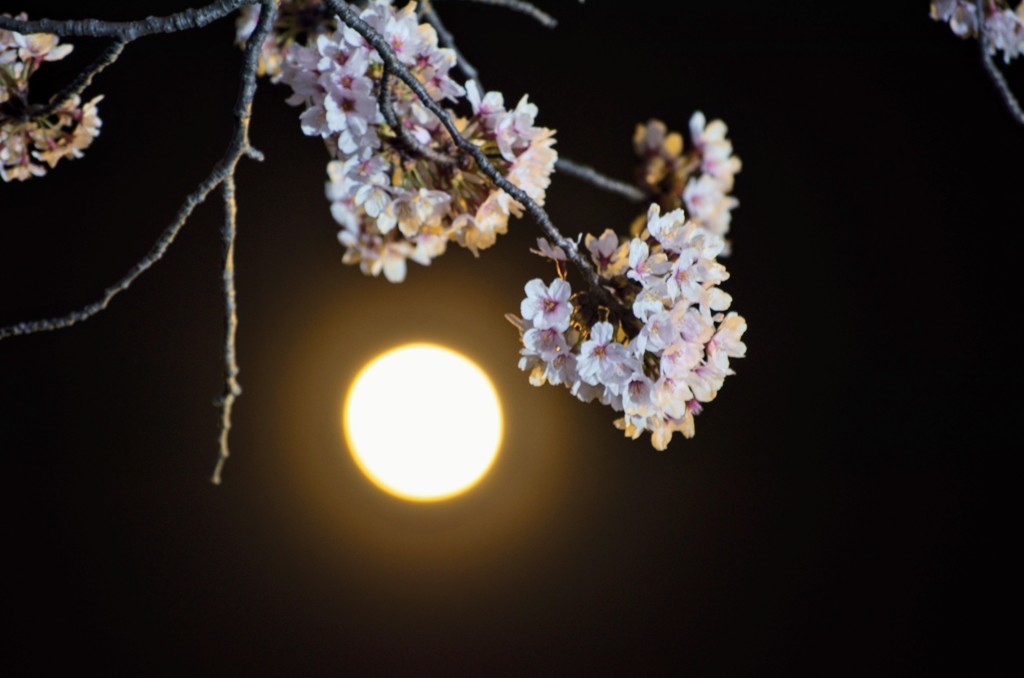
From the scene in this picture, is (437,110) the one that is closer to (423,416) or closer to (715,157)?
(715,157)

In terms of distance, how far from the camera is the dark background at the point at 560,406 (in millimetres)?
2215

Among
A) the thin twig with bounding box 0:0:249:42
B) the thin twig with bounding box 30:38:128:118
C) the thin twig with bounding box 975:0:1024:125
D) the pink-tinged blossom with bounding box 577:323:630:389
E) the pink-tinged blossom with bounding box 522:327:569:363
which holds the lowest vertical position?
the pink-tinged blossom with bounding box 577:323:630:389

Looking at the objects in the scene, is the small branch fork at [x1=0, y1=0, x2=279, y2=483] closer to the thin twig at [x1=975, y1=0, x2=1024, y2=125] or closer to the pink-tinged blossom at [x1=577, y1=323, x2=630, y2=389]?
the pink-tinged blossom at [x1=577, y1=323, x2=630, y2=389]

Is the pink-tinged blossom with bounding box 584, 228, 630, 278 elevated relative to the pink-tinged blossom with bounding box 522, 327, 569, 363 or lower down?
elevated

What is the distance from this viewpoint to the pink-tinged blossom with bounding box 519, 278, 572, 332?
23.1 inches

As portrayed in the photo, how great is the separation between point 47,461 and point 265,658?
36.5 inches

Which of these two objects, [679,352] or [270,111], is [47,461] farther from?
[679,352]

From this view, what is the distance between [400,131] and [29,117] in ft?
0.92

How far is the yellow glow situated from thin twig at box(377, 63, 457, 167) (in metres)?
2.19

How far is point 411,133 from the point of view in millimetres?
647

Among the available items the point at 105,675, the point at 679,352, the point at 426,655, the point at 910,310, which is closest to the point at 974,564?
the point at 910,310

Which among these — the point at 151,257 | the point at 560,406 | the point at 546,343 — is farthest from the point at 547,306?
the point at 560,406

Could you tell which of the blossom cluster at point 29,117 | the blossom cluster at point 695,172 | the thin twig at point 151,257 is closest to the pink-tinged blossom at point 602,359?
the thin twig at point 151,257

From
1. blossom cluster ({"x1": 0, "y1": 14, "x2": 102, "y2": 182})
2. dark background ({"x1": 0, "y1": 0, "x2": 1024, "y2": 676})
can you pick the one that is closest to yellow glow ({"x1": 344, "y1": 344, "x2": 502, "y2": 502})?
dark background ({"x1": 0, "y1": 0, "x2": 1024, "y2": 676})
